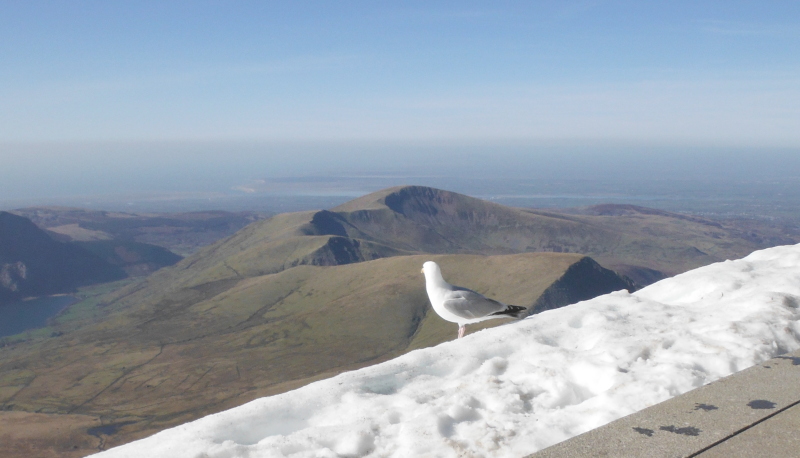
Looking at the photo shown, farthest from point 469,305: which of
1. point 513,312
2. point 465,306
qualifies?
point 513,312

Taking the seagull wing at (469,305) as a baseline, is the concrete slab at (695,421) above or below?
above

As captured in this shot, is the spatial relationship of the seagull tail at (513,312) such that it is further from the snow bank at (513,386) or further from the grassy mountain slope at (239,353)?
the grassy mountain slope at (239,353)

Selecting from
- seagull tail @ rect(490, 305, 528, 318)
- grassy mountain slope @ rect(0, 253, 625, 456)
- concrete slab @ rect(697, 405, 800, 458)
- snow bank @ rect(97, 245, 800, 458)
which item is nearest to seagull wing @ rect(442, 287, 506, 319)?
seagull tail @ rect(490, 305, 528, 318)

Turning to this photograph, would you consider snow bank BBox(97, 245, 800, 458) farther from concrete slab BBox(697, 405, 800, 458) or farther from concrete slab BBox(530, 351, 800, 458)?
concrete slab BBox(697, 405, 800, 458)

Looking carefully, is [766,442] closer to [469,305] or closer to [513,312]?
[513,312]

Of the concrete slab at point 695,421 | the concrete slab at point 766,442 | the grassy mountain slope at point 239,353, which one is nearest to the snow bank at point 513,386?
the concrete slab at point 695,421

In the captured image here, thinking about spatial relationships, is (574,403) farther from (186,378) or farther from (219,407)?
(186,378)
